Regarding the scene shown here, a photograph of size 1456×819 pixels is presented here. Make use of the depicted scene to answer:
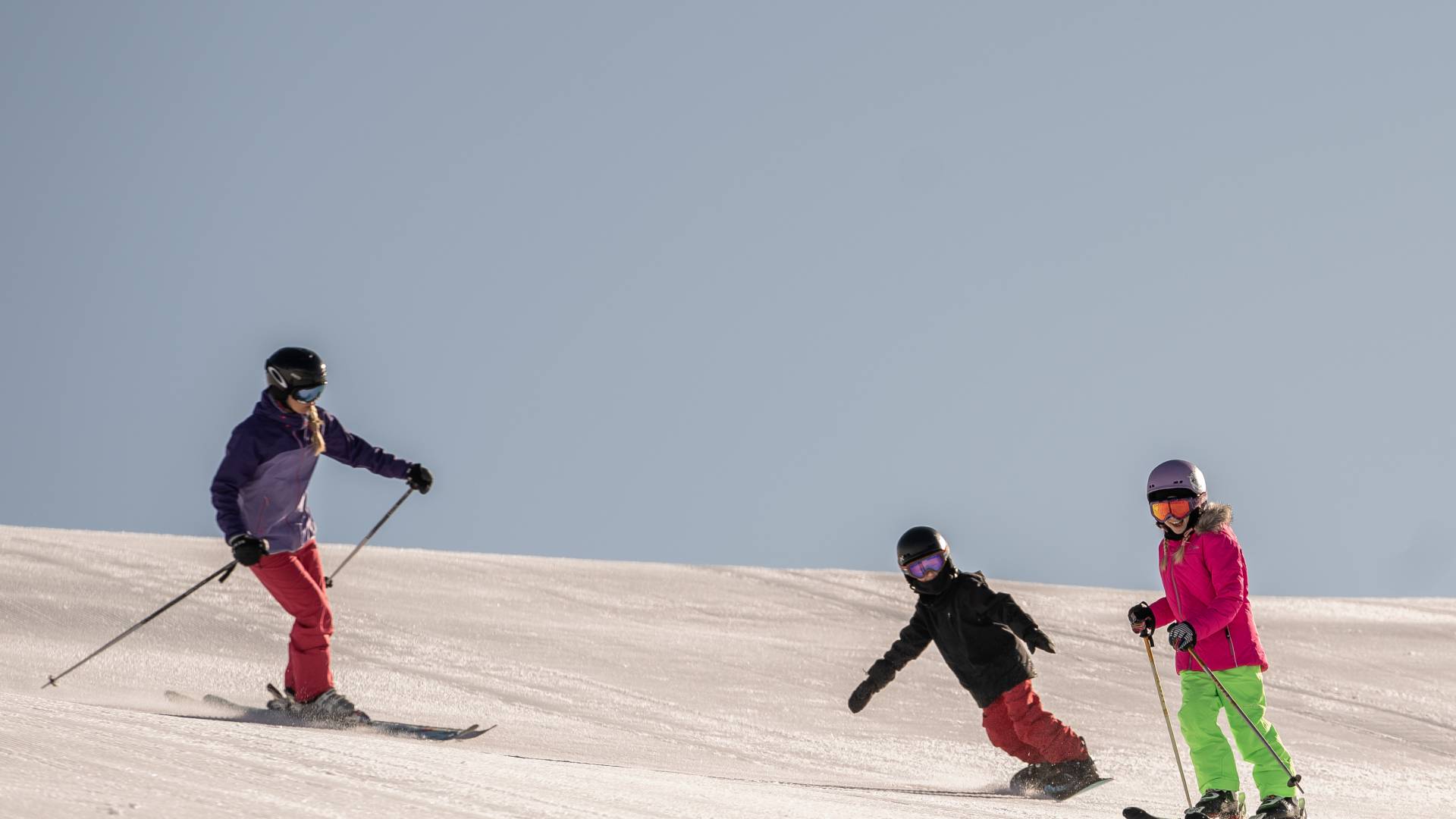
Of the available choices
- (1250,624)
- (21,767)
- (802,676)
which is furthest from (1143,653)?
Answer: (21,767)

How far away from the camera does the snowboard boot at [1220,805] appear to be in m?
4.93

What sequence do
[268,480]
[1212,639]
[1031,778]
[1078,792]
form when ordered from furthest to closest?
[268,480], [1031,778], [1078,792], [1212,639]

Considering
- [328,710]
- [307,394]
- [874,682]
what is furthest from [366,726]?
[874,682]

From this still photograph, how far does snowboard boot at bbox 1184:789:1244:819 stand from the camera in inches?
194

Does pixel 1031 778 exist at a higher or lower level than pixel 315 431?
lower

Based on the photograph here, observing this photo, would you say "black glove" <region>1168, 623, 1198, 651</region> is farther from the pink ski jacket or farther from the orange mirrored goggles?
the orange mirrored goggles

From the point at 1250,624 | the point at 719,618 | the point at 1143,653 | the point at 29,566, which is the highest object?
the point at 1250,624

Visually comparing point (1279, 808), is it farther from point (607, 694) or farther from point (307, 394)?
point (307, 394)

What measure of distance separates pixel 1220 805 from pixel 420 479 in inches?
145

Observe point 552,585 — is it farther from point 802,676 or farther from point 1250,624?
point 1250,624

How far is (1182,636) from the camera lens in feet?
15.8

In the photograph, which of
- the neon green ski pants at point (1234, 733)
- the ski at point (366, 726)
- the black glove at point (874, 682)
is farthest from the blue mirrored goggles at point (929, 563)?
the ski at point (366, 726)

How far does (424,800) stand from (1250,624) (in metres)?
2.91

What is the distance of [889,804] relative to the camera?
4789mm
